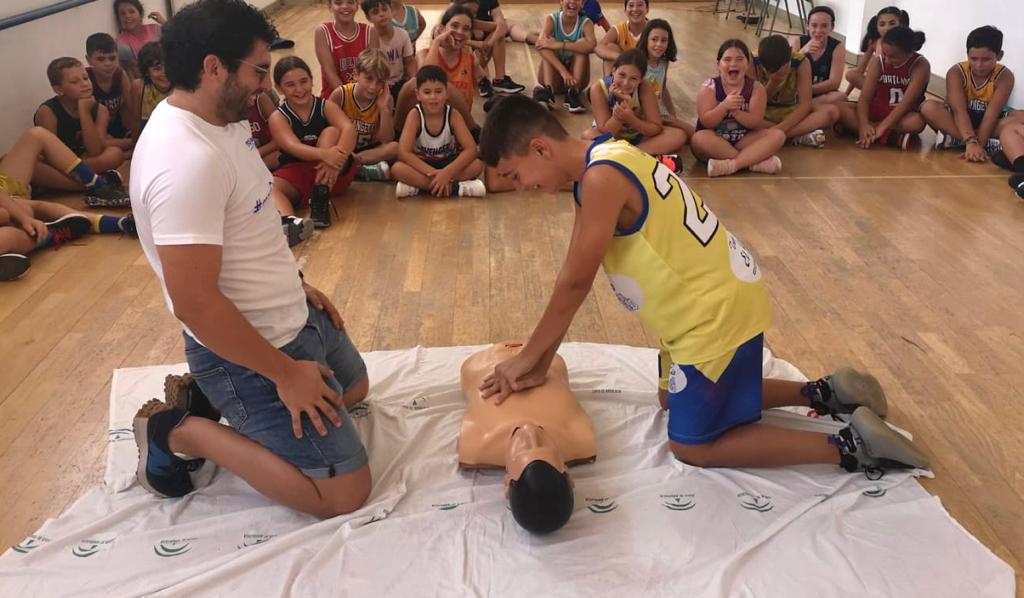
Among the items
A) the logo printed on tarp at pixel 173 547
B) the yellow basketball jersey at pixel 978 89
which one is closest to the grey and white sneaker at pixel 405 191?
the logo printed on tarp at pixel 173 547

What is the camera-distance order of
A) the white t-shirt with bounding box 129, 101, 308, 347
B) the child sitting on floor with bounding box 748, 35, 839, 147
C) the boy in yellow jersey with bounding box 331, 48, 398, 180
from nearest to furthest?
the white t-shirt with bounding box 129, 101, 308, 347
the boy in yellow jersey with bounding box 331, 48, 398, 180
the child sitting on floor with bounding box 748, 35, 839, 147

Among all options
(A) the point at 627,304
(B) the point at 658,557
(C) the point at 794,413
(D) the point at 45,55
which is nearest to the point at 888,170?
(C) the point at 794,413

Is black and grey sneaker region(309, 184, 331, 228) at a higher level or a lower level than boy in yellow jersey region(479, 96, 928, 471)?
lower

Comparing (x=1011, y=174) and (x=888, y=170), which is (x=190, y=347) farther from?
(x=1011, y=174)

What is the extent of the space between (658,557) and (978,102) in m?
3.91

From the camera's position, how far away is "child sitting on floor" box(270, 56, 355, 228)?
3.78 meters

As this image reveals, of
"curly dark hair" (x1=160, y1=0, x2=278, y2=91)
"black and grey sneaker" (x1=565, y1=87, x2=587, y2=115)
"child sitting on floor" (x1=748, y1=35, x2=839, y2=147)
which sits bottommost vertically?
"black and grey sneaker" (x1=565, y1=87, x2=587, y2=115)

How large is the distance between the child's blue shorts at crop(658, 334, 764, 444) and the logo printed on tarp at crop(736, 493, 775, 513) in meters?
0.14

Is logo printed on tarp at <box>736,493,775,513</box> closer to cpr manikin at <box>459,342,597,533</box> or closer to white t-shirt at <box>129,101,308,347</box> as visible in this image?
cpr manikin at <box>459,342,597,533</box>

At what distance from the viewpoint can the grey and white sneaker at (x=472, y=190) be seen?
13.0 feet

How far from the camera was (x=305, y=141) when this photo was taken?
12.9 ft

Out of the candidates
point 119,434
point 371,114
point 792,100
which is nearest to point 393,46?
point 371,114

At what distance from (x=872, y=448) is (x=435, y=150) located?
2.68 meters

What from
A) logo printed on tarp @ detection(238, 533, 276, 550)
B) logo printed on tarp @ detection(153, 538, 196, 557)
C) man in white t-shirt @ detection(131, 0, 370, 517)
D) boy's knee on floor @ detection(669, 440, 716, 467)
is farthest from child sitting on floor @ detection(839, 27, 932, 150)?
logo printed on tarp @ detection(153, 538, 196, 557)
